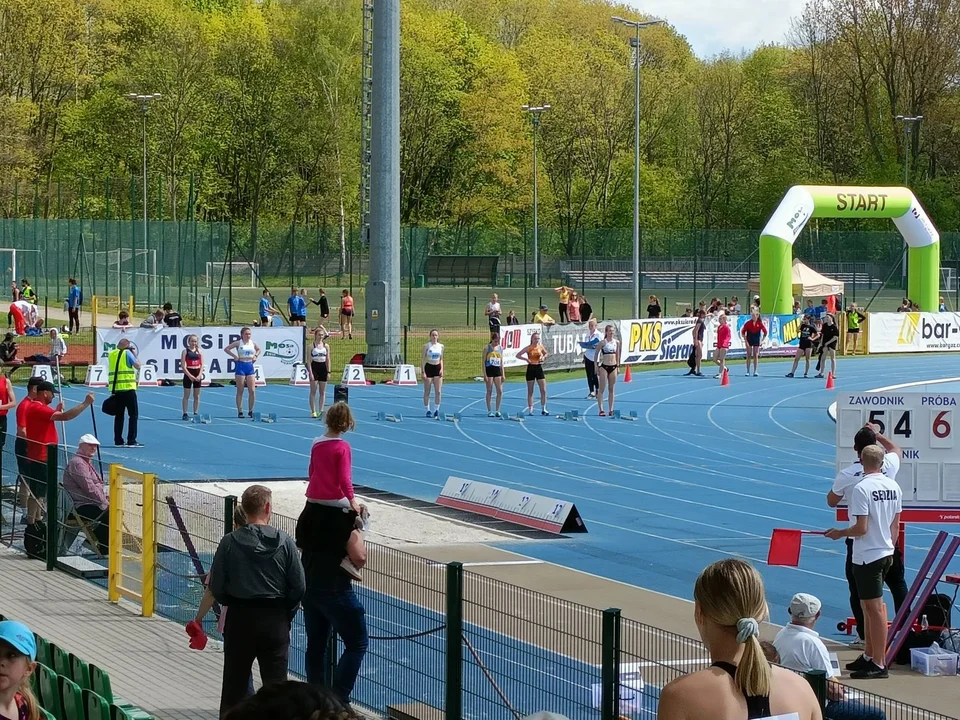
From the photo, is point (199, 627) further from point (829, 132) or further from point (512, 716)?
point (829, 132)

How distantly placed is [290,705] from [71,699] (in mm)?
4142

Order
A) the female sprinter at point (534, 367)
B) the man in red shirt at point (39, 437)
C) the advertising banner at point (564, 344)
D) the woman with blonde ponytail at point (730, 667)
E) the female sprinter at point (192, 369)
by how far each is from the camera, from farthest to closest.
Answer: the advertising banner at point (564, 344), the female sprinter at point (534, 367), the female sprinter at point (192, 369), the man in red shirt at point (39, 437), the woman with blonde ponytail at point (730, 667)

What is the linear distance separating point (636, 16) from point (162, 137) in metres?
38.8

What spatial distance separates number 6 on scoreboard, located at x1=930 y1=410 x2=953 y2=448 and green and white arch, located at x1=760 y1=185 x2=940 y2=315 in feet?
107

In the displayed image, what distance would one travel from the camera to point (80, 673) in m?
7.01

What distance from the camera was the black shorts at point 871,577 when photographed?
33.4 feet

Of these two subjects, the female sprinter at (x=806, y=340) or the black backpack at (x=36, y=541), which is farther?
the female sprinter at (x=806, y=340)

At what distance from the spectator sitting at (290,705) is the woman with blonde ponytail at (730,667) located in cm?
142

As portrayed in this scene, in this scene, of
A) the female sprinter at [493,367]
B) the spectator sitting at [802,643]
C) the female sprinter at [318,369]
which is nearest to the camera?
the spectator sitting at [802,643]

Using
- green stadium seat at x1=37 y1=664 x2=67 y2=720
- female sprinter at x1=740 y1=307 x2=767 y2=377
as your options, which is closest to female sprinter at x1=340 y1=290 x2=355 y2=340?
female sprinter at x1=740 y1=307 x2=767 y2=377

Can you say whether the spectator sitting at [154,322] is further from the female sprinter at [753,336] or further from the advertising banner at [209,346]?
the female sprinter at [753,336]

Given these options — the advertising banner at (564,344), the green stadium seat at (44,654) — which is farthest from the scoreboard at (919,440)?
the advertising banner at (564,344)

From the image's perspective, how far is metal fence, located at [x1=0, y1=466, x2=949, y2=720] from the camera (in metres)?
6.92

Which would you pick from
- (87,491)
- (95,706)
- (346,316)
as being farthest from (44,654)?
(346,316)
